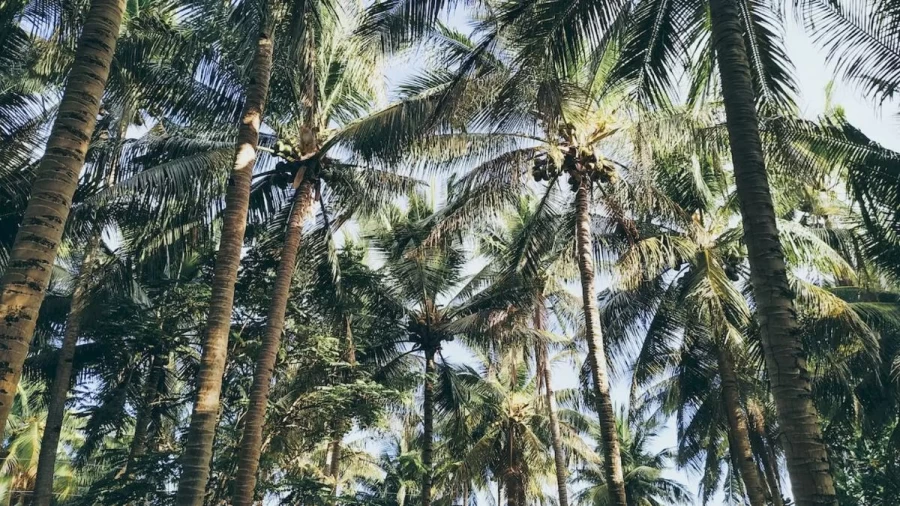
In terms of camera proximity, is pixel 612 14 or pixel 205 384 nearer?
pixel 205 384

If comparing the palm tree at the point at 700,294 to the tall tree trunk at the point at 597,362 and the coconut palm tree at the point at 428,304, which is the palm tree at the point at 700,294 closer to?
the tall tree trunk at the point at 597,362

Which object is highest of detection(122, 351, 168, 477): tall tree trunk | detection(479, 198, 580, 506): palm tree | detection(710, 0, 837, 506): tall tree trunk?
detection(479, 198, 580, 506): palm tree

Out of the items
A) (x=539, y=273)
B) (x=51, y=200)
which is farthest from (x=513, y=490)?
(x=51, y=200)

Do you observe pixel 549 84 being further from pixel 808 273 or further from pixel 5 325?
pixel 808 273

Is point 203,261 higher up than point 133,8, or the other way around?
point 133,8

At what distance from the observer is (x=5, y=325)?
15.4ft

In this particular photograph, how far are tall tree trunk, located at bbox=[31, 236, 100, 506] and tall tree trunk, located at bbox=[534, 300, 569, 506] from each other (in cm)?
1108

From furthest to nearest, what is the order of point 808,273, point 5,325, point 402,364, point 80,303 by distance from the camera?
point 402,364, point 808,273, point 80,303, point 5,325

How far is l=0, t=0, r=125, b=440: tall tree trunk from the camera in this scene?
185 inches

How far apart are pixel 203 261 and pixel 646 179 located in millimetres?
10793

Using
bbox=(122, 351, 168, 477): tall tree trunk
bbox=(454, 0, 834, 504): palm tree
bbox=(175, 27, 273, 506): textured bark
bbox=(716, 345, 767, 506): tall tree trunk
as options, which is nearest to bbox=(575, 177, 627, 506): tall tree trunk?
bbox=(716, 345, 767, 506): tall tree trunk

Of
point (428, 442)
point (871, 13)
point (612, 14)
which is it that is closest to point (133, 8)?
point (612, 14)

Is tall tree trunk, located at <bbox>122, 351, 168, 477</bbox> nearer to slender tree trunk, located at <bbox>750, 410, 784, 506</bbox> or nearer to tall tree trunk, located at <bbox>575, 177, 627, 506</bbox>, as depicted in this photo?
tall tree trunk, located at <bbox>575, 177, 627, 506</bbox>

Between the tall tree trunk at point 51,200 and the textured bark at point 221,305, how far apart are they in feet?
9.66
